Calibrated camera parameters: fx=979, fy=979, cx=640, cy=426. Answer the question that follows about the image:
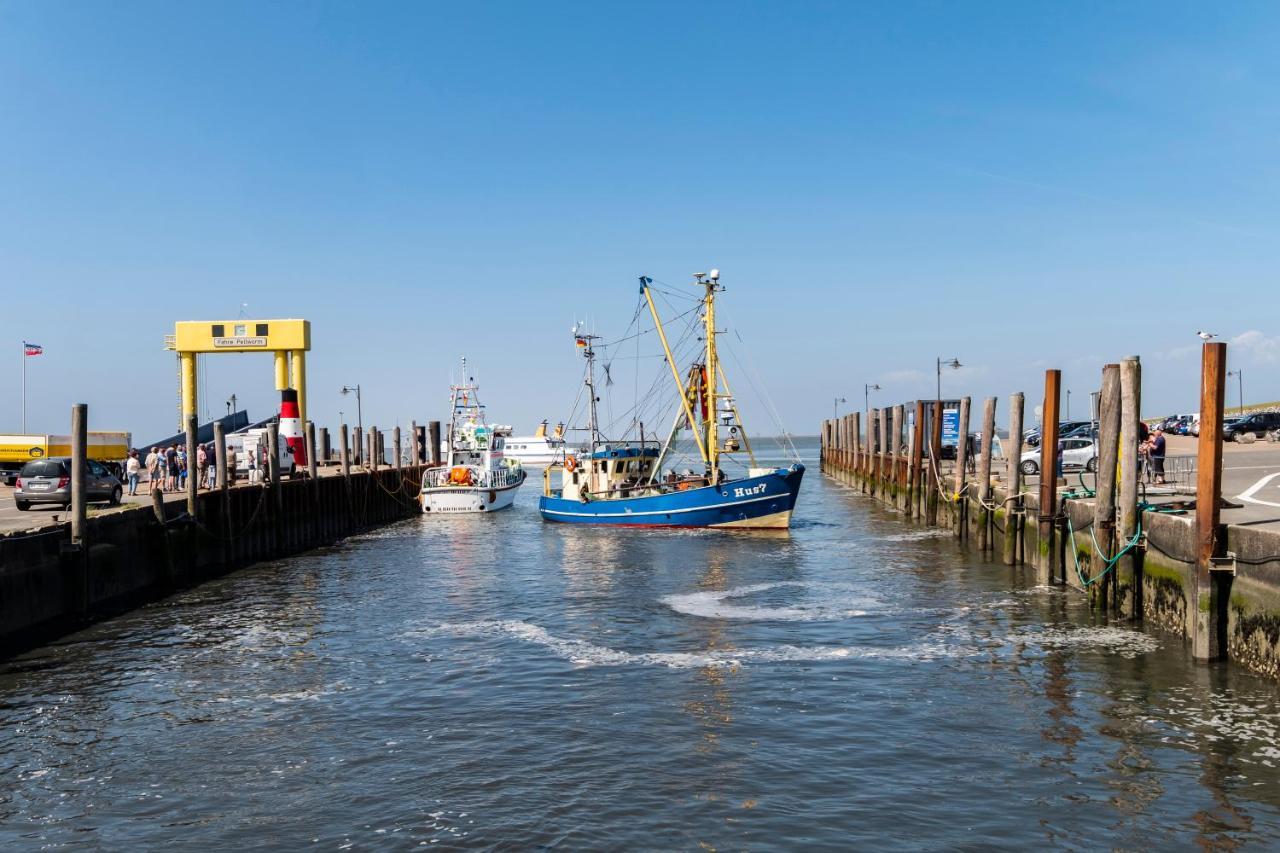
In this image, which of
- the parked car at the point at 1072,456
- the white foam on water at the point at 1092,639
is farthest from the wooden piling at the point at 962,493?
the white foam on water at the point at 1092,639

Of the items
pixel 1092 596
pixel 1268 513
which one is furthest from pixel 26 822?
pixel 1268 513

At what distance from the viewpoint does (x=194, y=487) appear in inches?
1129

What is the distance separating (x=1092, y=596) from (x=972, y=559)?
31.4 ft

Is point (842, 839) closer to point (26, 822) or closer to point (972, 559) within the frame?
point (26, 822)

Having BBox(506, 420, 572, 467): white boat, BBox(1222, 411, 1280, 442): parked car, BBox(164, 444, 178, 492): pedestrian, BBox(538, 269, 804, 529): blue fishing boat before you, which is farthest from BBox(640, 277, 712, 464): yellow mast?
BBox(506, 420, 572, 467): white boat

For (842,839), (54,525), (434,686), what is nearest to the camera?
(842,839)

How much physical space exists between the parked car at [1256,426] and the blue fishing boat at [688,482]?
3747cm

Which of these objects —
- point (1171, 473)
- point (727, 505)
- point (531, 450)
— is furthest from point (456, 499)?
point (531, 450)

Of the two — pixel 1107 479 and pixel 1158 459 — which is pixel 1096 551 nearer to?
pixel 1107 479

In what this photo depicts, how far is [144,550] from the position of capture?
84.7 feet

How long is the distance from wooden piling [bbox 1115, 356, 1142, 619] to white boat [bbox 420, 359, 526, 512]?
127 feet

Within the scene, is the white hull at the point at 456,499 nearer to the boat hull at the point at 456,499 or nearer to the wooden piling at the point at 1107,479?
the boat hull at the point at 456,499

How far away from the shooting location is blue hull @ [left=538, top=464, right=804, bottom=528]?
127 feet

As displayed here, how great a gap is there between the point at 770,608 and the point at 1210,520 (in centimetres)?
983
